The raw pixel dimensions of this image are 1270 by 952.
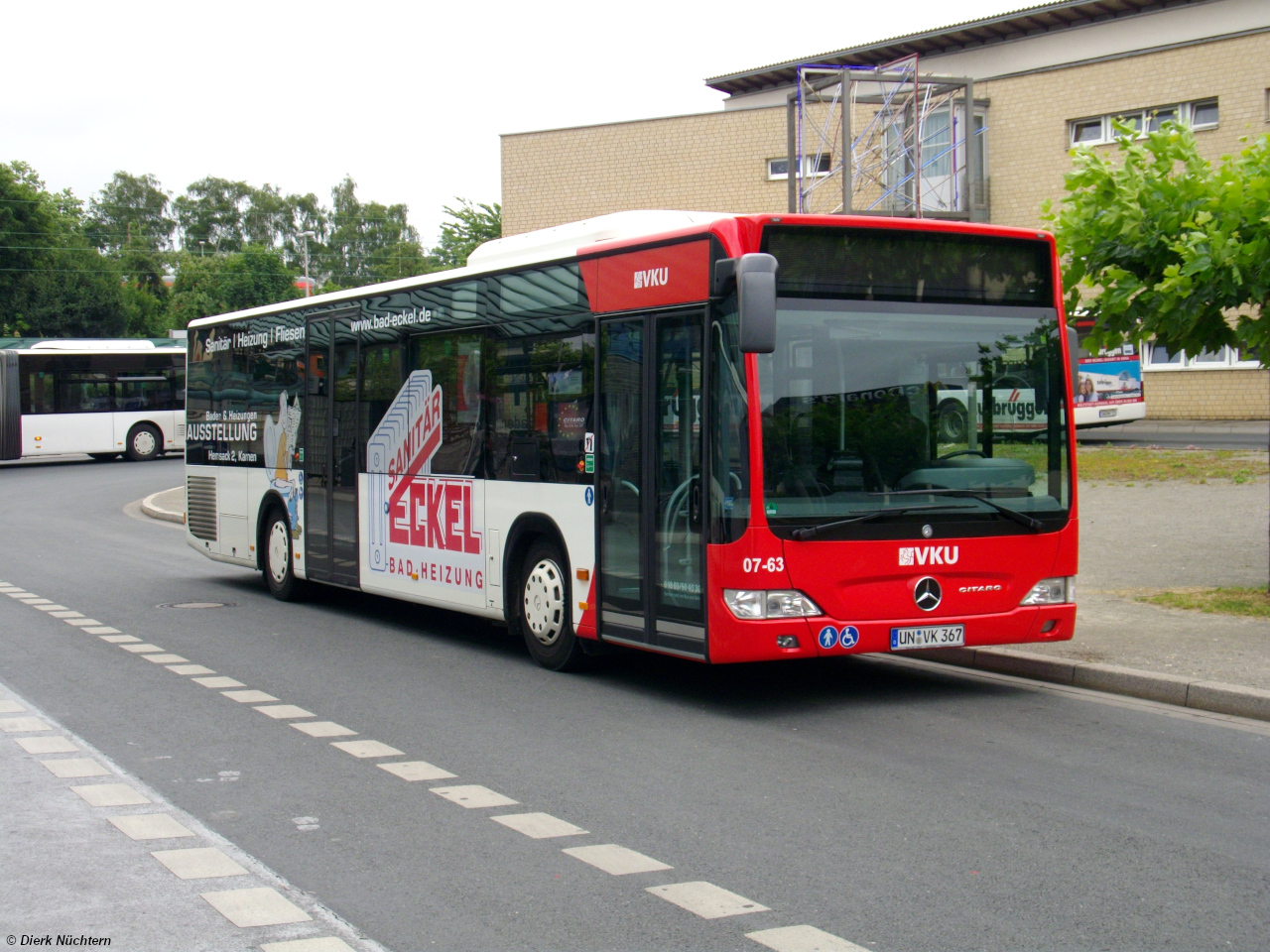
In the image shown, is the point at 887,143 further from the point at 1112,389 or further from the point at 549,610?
the point at 549,610

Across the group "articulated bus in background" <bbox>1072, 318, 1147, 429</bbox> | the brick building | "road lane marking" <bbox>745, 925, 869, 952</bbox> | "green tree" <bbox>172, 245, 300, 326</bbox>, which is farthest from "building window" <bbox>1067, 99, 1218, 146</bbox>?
"green tree" <bbox>172, 245, 300, 326</bbox>

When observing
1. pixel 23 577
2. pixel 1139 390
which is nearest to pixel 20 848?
pixel 23 577

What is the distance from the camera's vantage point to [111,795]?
6375 mm

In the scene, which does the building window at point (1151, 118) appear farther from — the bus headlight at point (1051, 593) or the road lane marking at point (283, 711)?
the road lane marking at point (283, 711)

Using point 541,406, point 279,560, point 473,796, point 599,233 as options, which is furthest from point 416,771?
point 279,560

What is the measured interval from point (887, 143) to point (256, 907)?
35.2 metres

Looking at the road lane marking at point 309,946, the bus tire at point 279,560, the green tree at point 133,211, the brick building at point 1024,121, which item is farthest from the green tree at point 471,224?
the green tree at point 133,211

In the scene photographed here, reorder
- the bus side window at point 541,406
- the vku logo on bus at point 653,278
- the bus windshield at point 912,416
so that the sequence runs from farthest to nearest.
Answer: the bus side window at point 541,406 → the vku logo on bus at point 653,278 → the bus windshield at point 912,416

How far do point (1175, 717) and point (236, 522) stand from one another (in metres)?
10.5

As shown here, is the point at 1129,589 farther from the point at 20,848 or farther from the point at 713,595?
the point at 20,848

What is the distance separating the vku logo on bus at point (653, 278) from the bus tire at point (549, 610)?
79.8 inches

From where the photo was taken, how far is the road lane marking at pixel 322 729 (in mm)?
7770

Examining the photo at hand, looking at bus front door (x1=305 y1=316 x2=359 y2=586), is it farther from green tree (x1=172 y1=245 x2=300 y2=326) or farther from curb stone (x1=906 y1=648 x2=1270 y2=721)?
green tree (x1=172 y1=245 x2=300 y2=326)

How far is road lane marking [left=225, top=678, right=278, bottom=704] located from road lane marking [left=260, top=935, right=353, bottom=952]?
14.7 ft
